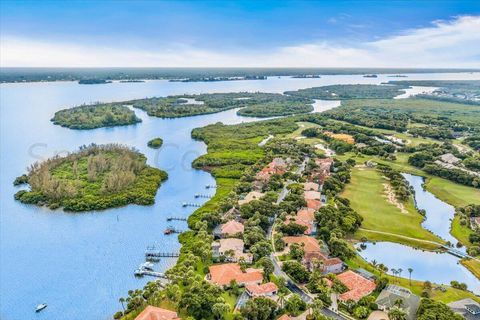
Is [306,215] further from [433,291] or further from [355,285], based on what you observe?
[433,291]

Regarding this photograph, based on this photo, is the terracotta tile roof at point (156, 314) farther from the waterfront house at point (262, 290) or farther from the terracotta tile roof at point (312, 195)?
the terracotta tile roof at point (312, 195)

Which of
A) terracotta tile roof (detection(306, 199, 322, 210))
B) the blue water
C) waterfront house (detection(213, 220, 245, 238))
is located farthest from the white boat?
terracotta tile roof (detection(306, 199, 322, 210))

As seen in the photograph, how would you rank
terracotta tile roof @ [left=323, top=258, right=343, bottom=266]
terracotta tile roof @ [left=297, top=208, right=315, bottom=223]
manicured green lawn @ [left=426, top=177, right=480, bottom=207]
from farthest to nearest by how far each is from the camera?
manicured green lawn @ [left=426, top=177, right=480, bottom=207], terracotta tile roof @ [left=297, top=208, right=315, bottom=223], terracotta tile roof @ [left=323, top=258, right=343, bottom=266]

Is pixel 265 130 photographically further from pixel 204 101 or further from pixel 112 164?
pixel 204 101

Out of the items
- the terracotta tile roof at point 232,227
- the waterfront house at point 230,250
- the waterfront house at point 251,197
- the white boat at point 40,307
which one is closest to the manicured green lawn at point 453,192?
the waterfront house at point 251,197

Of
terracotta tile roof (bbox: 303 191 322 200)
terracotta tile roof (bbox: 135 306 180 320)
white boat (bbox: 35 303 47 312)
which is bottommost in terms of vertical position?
white boat (bbox: 35 303 47 312)

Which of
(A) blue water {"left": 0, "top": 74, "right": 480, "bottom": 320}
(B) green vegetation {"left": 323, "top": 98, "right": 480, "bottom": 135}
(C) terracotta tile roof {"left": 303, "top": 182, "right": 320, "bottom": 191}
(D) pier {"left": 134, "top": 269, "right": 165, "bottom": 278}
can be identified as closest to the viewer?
(A) blue water {"left": 0, "top": 74, "right": 480, "bottom": 320}

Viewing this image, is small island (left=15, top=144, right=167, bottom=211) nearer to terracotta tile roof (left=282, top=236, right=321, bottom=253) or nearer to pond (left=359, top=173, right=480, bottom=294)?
terracotta tile roof (left=282, top=236, right=321, bottom=253)
